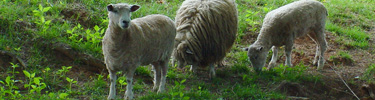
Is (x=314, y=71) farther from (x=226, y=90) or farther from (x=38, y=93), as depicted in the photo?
(x=38, y=93)

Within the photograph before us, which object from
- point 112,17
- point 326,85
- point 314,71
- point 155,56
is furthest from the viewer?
point 314,71

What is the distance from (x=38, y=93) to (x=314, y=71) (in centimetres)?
460

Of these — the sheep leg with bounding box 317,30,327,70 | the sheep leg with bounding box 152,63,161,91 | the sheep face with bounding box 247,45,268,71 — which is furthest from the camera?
the sheep leg with bounding box 317,30,327,70

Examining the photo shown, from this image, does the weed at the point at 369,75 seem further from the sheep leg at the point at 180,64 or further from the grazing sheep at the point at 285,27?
the sheep leg at the point at 180,64

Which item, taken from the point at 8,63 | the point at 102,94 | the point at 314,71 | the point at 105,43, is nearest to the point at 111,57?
the point at 105,43

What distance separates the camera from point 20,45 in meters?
6.39

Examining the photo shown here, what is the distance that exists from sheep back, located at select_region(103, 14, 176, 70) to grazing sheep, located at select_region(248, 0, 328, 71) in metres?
1.93

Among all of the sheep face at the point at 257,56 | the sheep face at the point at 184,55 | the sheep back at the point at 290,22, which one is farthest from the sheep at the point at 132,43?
the sheep back at the point at 290,22

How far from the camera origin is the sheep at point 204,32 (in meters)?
6.57

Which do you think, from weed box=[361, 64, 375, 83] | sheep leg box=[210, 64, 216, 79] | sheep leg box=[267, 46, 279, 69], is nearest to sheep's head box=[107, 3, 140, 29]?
sheep leg box=[210, 64, 216, 79]

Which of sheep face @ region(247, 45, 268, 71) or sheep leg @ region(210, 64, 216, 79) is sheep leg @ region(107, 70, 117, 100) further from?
sheep face @ region(247, 45, 268, 71)

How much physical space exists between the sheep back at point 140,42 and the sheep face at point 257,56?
1812 millimetres

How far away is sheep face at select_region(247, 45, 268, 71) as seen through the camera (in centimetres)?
708

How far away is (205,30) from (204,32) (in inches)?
2.2
